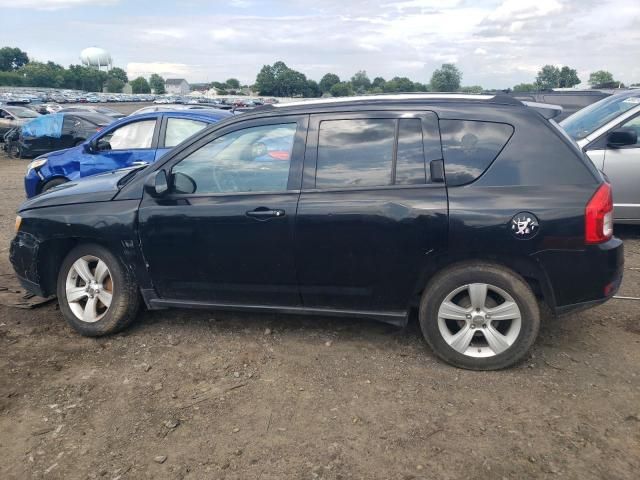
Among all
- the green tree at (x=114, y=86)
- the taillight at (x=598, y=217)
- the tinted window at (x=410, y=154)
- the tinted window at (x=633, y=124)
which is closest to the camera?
the taillight at (x=598, y=217)

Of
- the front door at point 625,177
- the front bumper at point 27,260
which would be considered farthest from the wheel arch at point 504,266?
the front door at point 625,177

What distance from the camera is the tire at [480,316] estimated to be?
3498mm

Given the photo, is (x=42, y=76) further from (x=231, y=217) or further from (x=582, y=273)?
(x=582, y=273)

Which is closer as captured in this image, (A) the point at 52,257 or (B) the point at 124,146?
(A) the point at 52,257

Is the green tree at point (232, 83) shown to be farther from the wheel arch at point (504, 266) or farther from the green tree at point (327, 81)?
the wheel arch at point (504, 266)

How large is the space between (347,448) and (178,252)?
1884mm

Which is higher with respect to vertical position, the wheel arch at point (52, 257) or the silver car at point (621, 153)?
the silver car at point (621, 153)

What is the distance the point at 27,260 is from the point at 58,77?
129527 millimetres

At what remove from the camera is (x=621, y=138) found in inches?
248

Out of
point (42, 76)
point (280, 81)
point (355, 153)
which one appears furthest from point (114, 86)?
point (355, 153)

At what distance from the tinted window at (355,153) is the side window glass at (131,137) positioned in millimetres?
4456

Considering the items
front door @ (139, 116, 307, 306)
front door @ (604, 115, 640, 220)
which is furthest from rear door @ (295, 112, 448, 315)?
front door @ (604, 115, 640, 220)

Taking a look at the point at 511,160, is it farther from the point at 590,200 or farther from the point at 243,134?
the point at 243,134

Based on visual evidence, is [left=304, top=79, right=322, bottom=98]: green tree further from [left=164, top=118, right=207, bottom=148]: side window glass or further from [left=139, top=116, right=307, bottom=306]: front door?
[left=139, top=116, right=307, bottom=306]: front door
